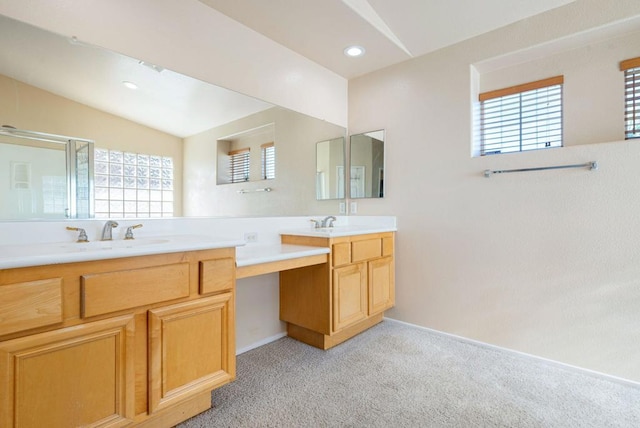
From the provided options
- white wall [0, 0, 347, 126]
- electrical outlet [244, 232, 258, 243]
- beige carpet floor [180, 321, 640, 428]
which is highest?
white wall [0, 0, 347, 126]

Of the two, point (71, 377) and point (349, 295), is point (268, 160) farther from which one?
point (71, 377)

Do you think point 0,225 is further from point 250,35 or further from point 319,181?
point 319,181

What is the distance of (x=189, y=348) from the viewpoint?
142 cm

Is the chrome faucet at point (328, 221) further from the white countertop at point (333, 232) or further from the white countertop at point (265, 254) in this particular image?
the white countertop at point (265, 254)

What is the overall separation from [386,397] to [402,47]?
8.29 feet

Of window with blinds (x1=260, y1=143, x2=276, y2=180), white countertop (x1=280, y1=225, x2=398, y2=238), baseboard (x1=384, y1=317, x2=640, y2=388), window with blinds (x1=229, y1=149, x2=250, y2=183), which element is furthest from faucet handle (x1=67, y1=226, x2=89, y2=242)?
baseboard (x1=384, y1=317, x2=640, y2=388)

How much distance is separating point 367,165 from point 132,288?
2.29m

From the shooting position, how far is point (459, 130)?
249 cm

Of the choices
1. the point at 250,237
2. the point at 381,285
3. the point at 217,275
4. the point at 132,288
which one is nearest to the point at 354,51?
the point at 250,237

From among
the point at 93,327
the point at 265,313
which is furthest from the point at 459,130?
the point at 93,327

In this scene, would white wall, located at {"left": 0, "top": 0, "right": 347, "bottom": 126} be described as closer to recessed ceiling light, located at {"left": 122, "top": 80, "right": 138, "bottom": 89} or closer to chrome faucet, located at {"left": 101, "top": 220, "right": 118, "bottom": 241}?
recessed ceiling light, located at {"left": 122, "top": 80, "right": 138, "bottom": 89}

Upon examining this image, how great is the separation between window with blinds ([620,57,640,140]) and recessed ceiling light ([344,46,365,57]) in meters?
1.73

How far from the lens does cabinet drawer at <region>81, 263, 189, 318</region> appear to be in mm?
1137

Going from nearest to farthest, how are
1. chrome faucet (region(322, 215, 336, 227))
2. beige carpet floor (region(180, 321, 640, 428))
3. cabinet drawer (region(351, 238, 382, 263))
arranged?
beige carpet floor (region(180, 321, 640, 428)), cabinet drawer (region(351, 238, 382, 263)), chrome faucet (region(322, 215, 336, 227))
